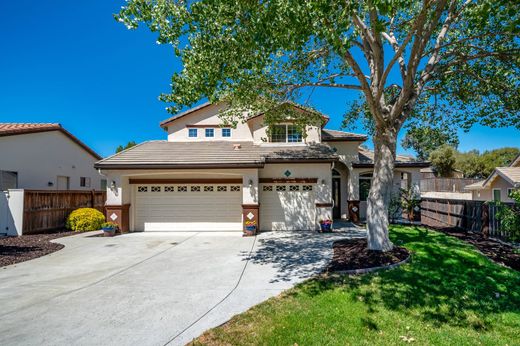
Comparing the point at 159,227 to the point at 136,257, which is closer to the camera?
the point at 136,257

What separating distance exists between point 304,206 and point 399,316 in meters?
8.37

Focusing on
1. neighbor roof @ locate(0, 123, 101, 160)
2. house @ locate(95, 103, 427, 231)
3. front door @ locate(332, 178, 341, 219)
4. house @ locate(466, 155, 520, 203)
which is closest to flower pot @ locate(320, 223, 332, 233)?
house @ locate(95, 103, 427, 231)

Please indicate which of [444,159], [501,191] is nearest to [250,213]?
[501,191]

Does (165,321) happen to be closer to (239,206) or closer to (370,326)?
(370,326)

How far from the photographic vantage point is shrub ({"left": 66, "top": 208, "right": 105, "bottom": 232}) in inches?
515

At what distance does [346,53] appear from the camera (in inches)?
277

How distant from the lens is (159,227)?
41.7ft

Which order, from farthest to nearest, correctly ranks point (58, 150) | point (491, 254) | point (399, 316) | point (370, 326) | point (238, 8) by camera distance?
point (58, 150) → point (491, 254) → point (238, 8) → point (399, 316) → point (370, 326)

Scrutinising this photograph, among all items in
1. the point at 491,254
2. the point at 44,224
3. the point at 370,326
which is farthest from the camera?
the point at 44,224

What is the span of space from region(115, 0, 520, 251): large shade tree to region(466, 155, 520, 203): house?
38.0 ft

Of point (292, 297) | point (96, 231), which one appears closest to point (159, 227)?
point (96, 231)

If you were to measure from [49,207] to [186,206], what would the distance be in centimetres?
642

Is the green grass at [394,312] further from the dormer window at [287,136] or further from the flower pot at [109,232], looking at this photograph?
the flower pot at [109,232]

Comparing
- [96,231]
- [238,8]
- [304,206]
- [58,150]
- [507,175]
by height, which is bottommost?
[96,231]
